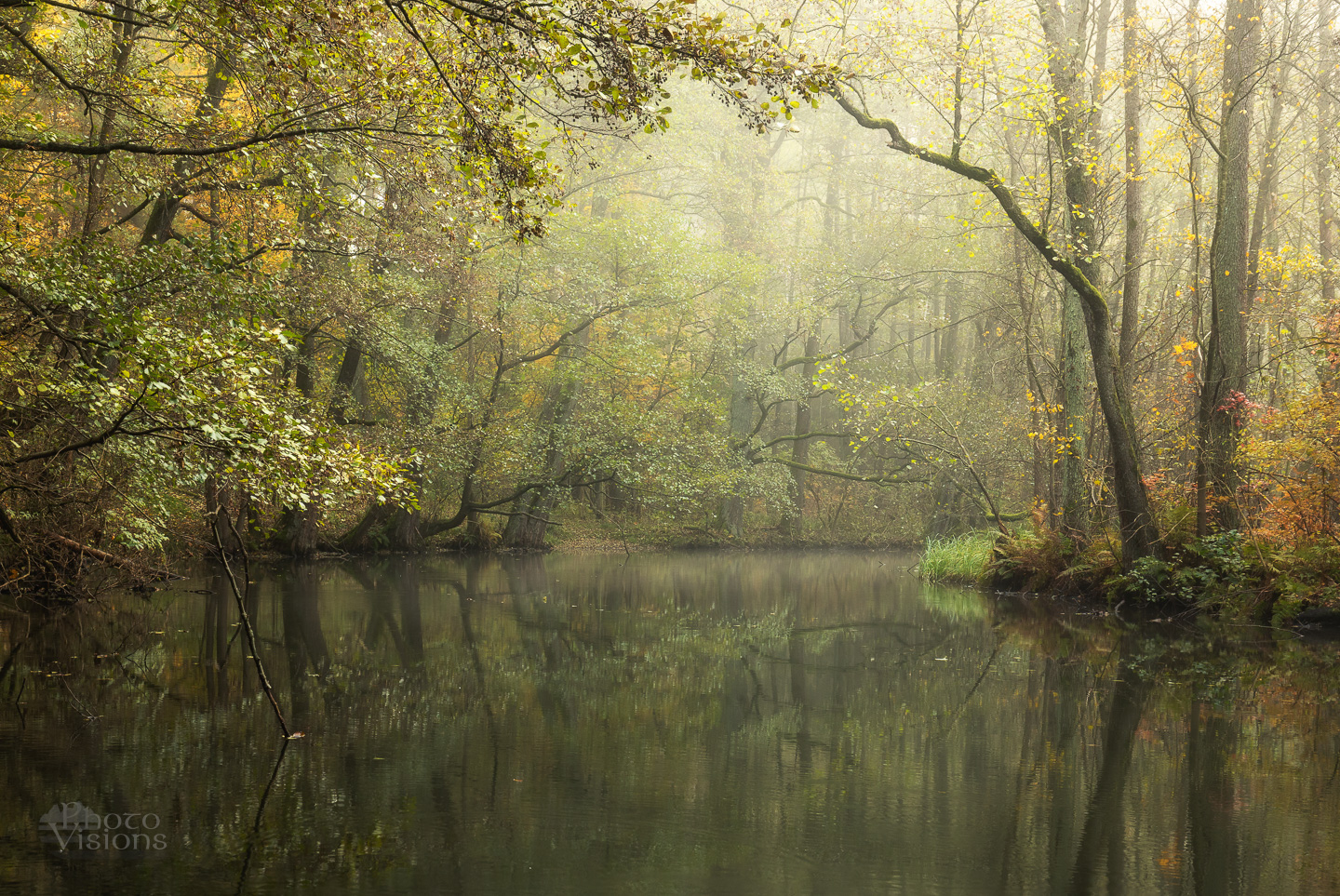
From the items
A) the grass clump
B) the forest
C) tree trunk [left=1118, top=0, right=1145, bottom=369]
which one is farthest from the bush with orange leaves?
the grass clump

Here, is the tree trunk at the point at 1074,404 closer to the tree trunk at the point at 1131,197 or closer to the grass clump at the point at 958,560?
the tree trunk at the point at 1131,197

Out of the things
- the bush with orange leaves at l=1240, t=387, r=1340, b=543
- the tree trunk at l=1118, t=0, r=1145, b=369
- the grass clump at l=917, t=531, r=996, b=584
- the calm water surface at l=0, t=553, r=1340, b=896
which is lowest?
the calm water surface at l=0, t=553, r=1340, b=896

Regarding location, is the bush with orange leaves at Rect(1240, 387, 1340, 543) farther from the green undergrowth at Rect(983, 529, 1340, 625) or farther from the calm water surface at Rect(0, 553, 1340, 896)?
the calm water surface at Rect(0, 553, 1340, 896)

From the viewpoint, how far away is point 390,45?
9.66m

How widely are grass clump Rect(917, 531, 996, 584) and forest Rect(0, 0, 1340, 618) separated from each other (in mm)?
990

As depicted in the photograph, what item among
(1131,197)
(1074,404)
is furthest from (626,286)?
(1131,197)

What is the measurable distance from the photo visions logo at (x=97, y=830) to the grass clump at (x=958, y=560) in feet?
51.5

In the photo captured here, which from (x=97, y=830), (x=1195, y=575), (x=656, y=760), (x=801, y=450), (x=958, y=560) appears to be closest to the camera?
(x=97, y=830)

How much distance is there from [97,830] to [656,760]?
106 inches

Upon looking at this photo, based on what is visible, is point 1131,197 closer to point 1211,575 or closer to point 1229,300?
point 1229,300

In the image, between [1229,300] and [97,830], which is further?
[1229,300]

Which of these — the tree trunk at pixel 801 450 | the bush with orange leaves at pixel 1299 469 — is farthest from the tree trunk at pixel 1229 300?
the tree trunk at pixel 801 450

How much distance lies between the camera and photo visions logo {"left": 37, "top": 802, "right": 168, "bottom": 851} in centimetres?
397

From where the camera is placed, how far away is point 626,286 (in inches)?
958
